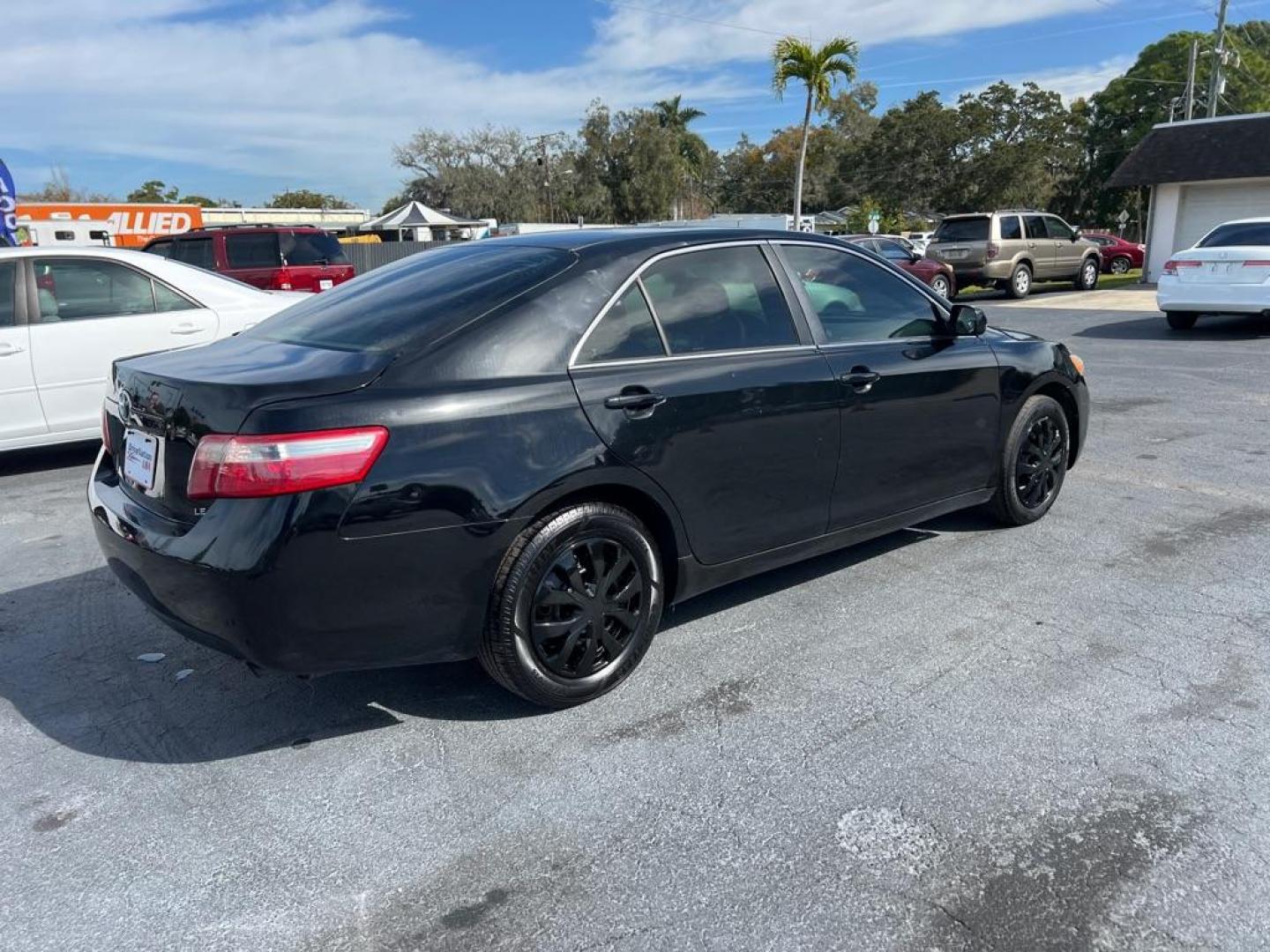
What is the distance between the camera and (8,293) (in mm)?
6574

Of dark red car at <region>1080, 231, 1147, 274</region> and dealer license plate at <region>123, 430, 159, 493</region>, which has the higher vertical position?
dark red car at <region>1080, 231, 1147, 274</region>

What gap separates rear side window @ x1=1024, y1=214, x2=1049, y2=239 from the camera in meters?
21.4

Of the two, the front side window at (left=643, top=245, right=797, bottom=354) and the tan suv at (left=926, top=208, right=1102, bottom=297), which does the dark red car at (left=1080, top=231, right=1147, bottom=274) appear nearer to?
the tan suv at (left=926, top=208, right=1102, bottom=297)

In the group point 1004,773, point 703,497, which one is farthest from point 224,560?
point 1004,773

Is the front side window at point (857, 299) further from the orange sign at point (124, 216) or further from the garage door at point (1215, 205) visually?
the orange sign at point (124, 216)

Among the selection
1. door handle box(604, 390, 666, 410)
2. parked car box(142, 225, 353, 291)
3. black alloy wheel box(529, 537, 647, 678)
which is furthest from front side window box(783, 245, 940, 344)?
parked car box(142, 225, 353, 291)

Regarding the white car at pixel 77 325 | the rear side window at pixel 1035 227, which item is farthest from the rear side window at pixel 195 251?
the rear side window at pixel 1035 227

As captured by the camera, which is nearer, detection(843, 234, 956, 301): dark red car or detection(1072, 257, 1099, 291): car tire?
detection(843, 234, 956, 301): dark red car

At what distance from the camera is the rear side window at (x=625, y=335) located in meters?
3.38

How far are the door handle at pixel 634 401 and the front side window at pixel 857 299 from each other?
3.49 feet

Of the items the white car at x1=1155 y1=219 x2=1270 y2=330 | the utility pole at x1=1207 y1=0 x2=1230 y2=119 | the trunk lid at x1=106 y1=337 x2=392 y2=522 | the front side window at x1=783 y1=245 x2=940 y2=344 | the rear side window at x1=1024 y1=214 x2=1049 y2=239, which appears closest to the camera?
the trunk lid at x1=106 y1=337 x2=392 y2=522

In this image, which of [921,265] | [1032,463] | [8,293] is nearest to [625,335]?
[1032,463]

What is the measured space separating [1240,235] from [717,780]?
1355 centimetres

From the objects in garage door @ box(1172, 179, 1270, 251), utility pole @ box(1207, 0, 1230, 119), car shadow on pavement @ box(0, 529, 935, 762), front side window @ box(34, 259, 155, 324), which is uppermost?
utility pole @ box(1207, 0, 1230, 119)
